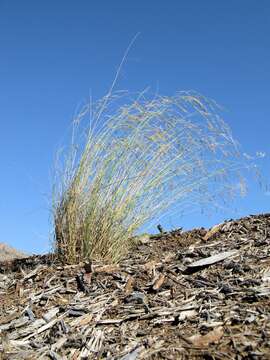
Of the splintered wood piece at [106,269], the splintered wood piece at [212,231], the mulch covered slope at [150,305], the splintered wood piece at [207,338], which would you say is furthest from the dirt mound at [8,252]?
the splintered wood piece at [207,338]

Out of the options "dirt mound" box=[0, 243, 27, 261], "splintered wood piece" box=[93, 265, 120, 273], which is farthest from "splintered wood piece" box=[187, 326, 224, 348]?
"dirt mound" box=[0, 243, 27, 261]

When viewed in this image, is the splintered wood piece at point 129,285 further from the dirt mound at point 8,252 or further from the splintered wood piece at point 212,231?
the dirt mound at point 8,252

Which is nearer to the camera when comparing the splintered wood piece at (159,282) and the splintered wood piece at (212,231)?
the splintered wood piece at (159,282)

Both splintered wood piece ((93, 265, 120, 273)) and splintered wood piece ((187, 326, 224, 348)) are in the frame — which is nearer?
splintered wood piece ((187, 326, 224, 348))

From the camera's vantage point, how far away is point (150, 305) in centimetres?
385

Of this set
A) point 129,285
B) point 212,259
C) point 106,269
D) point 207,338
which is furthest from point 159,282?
point 207,338

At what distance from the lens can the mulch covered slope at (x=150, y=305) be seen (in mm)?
3260

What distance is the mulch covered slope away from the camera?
3.26 metres

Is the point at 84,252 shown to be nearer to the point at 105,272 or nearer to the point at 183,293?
the point at 105,272

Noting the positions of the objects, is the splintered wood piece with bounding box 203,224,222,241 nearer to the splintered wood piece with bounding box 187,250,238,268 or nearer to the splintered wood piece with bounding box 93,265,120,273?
the splintered wood piece with bounding box 187,250,238,268

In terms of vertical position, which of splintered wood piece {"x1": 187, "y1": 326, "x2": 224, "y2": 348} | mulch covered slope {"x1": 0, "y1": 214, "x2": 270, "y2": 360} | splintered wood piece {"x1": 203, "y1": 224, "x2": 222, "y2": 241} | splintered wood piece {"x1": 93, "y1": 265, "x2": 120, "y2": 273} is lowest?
splintered wood piece {"x1": 187, "y1": 326, "x2": 224, "y2": 348}

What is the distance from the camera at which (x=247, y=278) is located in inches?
157

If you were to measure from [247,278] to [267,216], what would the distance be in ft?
6.71

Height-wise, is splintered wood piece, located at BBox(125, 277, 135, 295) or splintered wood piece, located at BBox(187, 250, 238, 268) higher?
splintered wood piece, located at BBox(187, 250, 238, 268)
